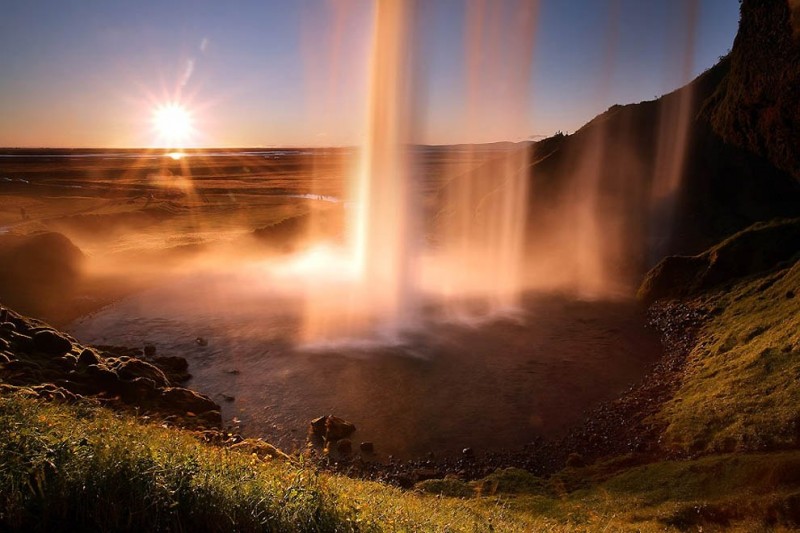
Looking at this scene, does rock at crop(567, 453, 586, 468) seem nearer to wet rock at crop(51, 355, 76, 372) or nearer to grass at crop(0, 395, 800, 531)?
grass at crop(0, 395, 800, 531)

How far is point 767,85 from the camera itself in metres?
32.8

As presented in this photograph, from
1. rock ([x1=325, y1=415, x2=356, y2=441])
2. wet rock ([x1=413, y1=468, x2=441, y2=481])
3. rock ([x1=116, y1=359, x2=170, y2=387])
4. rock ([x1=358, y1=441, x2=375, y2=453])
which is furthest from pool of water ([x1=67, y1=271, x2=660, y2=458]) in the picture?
rock ([x1=116, y1=359, x2=170, y2=387])

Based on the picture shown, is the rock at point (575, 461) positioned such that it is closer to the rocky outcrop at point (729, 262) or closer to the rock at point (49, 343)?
the rocky outcrop at point (729, 262)

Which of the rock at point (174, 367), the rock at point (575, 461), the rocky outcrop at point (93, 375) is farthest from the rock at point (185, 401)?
the rock at point (575, 461)

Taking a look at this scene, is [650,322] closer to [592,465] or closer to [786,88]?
[592,465]

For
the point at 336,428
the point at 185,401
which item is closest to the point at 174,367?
the point at 185,401

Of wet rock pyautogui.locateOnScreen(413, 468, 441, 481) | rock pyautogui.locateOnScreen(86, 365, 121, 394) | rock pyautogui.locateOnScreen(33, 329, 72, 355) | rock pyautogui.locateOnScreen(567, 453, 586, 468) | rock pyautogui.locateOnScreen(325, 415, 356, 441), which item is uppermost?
rock pyautogui.locateOnScreen(33, 329, 72, 355)

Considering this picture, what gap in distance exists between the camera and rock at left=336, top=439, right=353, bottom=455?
1628 cm

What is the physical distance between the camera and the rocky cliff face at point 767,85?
1195 inches

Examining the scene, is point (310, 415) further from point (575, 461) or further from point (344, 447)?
point (575, 461)

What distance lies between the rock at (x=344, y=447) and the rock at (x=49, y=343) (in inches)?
439

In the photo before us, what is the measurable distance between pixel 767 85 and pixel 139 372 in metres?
42.5

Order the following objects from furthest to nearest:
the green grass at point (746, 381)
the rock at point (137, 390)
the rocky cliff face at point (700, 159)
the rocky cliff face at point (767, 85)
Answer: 1. the rocky cliff face at point (700, 159)
2. the rocky cliff face at point (767, 85)
3. the rock at point (137, 390)
4. the green grass at point (746, 381)

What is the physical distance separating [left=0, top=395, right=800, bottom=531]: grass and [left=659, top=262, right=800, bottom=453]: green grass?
2.45m
